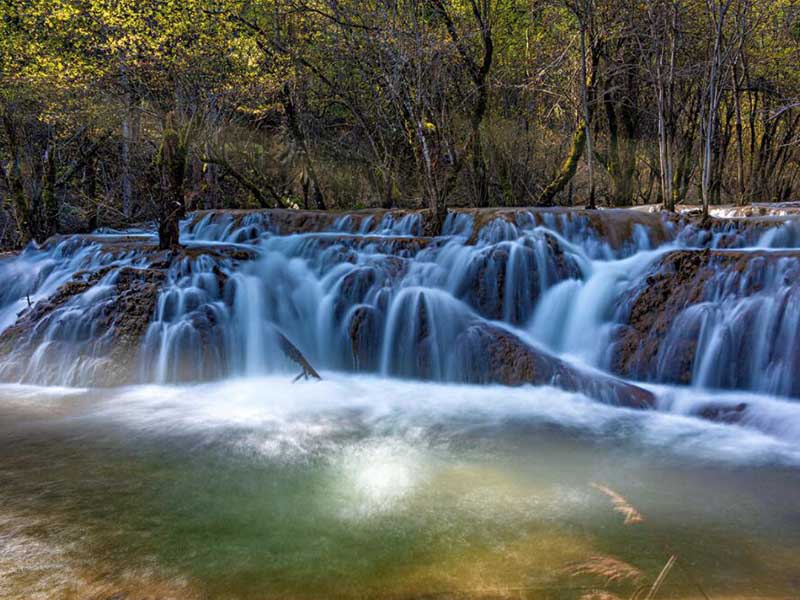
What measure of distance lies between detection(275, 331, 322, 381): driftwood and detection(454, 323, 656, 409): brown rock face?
211cm

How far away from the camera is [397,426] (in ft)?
18.6

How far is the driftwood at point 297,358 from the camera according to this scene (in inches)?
292

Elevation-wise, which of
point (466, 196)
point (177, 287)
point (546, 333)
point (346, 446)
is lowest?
point (346, 446)

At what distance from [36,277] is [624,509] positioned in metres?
10.8

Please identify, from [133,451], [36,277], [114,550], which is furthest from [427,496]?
[36,277]

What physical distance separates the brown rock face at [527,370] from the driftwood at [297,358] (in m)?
2.11

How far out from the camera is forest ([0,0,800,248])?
10828 millimetres

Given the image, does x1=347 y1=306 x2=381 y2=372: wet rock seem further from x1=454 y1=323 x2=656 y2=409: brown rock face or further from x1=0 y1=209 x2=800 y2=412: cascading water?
x1=454 y1=323 x2=656 y2=409: brown rock face

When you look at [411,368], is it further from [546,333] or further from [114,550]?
[114,550]

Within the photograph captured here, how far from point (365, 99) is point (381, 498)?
47.4ft

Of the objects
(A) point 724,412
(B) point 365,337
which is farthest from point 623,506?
(B) point 365,337

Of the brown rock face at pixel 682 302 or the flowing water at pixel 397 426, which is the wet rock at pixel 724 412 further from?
the brown rock face at pixel 682 302

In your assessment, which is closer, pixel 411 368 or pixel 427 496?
pixel 427 496

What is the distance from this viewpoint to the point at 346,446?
5035 millimetres
